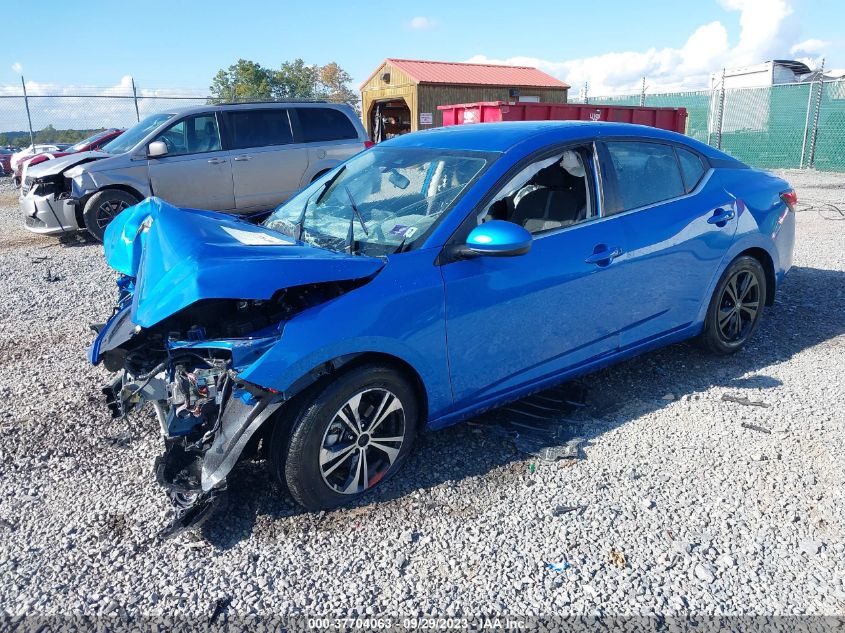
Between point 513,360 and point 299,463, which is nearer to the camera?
point 299,463

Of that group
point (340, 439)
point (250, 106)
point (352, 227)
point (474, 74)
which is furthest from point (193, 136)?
point (474, 74)

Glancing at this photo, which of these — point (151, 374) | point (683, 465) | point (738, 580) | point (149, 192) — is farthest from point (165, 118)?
point (738, 580)

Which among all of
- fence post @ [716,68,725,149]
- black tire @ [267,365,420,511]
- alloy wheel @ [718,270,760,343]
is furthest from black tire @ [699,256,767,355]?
fence post @ [716,68,725,149]

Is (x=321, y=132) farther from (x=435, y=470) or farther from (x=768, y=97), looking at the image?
(x=768, y=97)

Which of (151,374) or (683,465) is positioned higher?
(151,374)

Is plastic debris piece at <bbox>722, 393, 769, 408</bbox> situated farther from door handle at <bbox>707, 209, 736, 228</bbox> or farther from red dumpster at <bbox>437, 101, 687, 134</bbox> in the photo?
red dumpster at <bbox>437, 101, 687, 134</bbox>

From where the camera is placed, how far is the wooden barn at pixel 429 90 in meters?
21.2

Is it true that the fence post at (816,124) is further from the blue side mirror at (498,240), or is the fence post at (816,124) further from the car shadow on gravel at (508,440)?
the blue side mirror at (498,240)

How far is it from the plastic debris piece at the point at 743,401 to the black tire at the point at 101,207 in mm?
8327

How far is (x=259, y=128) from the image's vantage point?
9.95 metres

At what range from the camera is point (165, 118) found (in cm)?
987

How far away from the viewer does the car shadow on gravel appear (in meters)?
3.06

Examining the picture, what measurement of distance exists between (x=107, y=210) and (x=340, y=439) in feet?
25.6

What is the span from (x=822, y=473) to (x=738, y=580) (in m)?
1.06
